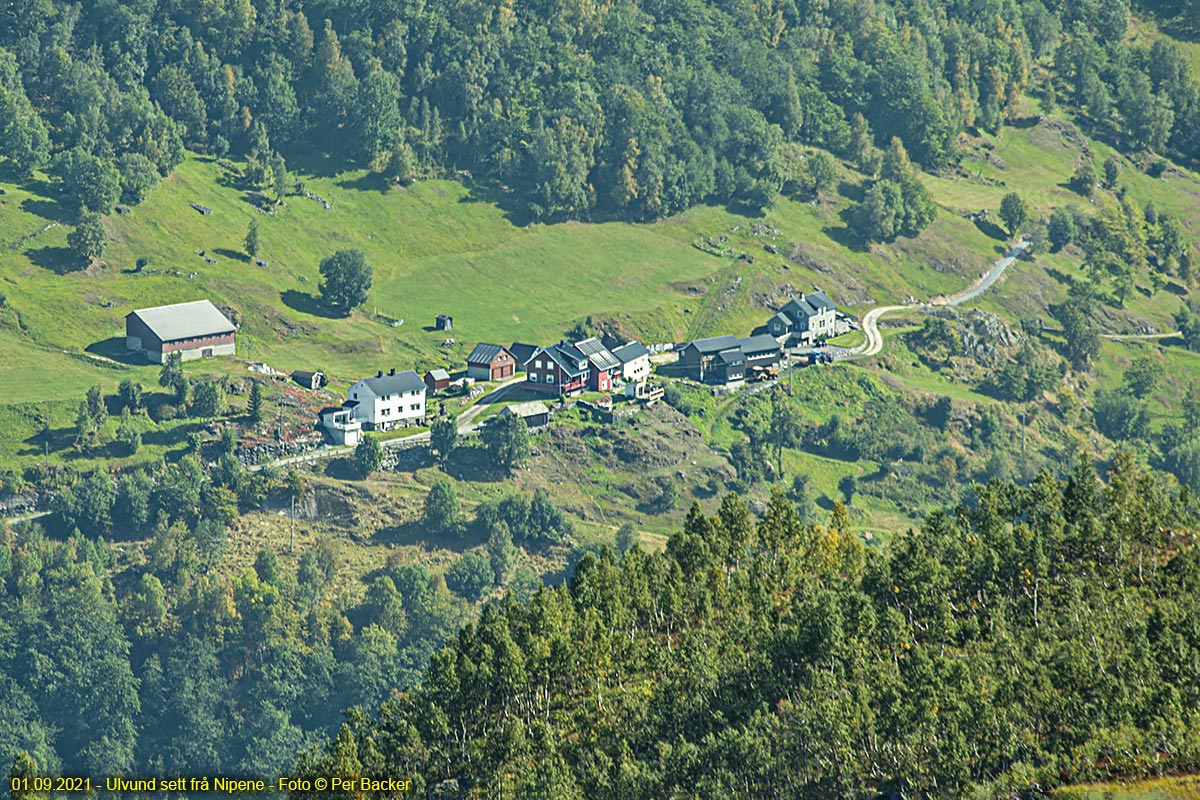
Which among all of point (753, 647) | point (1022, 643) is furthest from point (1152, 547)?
point (753, 647)

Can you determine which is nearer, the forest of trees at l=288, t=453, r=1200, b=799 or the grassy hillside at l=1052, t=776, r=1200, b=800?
the grassy hillside at l=1052, t=776, r=1200, b=800

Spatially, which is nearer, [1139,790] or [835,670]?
[1139,790]

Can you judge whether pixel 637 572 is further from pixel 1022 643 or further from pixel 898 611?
pixel 1022 643

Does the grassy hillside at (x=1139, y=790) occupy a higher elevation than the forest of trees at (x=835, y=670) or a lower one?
higher

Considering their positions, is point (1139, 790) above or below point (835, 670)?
above

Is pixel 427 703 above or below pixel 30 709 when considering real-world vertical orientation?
above

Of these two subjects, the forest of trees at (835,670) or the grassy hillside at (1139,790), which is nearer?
the grassy hillside at (1139,790)

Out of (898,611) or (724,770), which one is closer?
(724,770)

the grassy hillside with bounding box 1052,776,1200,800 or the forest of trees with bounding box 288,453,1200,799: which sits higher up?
the grassy hillside with bounding box 1052,776,1200,800
